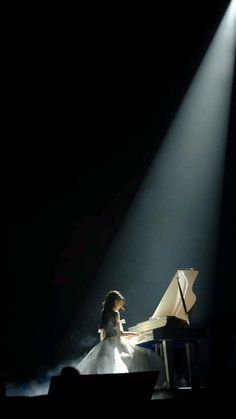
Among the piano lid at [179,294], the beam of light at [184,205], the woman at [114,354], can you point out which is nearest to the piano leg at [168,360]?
the woman at [114,354]

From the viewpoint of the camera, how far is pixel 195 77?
948 cm

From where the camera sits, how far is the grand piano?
4770 millimetres

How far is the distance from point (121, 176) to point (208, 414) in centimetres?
683

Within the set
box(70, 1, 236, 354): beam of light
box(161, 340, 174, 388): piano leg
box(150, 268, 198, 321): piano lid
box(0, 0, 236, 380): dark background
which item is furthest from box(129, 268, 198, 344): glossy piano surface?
box(70, 1, 236, 354): beam of light

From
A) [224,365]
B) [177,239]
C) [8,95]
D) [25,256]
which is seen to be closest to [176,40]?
[8,95]

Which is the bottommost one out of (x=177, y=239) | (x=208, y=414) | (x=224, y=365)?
(x=224, y=365)

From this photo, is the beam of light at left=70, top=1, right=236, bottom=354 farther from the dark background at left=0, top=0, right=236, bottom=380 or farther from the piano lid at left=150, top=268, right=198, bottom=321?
the piano lid at left=150, top=268, right=198, bottom=321

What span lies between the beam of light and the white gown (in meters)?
3.86

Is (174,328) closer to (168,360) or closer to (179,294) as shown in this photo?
(168,360)

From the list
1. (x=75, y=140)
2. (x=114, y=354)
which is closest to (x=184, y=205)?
(x=75, y=140)

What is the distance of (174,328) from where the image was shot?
4.78 meters

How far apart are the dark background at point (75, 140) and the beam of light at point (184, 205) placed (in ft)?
0.75

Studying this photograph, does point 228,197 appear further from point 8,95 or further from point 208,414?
point 208,414

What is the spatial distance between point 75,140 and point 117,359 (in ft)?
16.5
